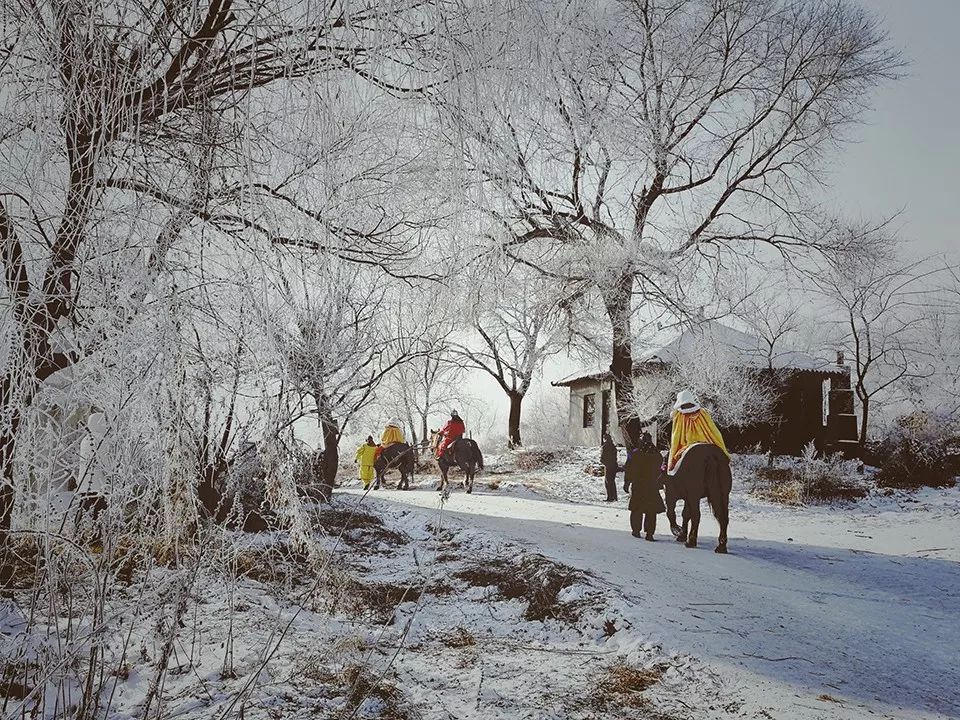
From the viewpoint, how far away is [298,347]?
2.72 meters

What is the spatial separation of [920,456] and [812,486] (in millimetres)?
3793

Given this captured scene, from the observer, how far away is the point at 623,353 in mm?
18000

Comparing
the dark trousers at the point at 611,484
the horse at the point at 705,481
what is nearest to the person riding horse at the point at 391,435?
the dark trousers at the point at 611,484

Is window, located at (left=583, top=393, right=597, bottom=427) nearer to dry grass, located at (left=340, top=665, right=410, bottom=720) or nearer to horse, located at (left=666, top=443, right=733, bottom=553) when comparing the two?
horse, located at (left=666, top=443, right=733, bottom=553)

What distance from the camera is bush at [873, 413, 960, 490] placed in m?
14.6

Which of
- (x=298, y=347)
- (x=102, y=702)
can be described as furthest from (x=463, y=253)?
(x=102, y=702)

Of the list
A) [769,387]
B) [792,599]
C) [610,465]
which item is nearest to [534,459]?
[610,465]

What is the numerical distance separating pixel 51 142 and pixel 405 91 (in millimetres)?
1060

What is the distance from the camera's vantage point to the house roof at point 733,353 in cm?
1984

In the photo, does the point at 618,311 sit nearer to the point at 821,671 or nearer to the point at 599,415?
the point at 821,671

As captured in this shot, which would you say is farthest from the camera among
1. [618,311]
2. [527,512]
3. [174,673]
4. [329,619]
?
[618,311]

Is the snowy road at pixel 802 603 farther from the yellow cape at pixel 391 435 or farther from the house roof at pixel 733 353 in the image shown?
the house roof at pixel 733 353

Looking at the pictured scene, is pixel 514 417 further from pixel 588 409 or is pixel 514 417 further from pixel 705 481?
pixel 705 481

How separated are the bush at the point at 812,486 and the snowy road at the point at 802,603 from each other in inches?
116
